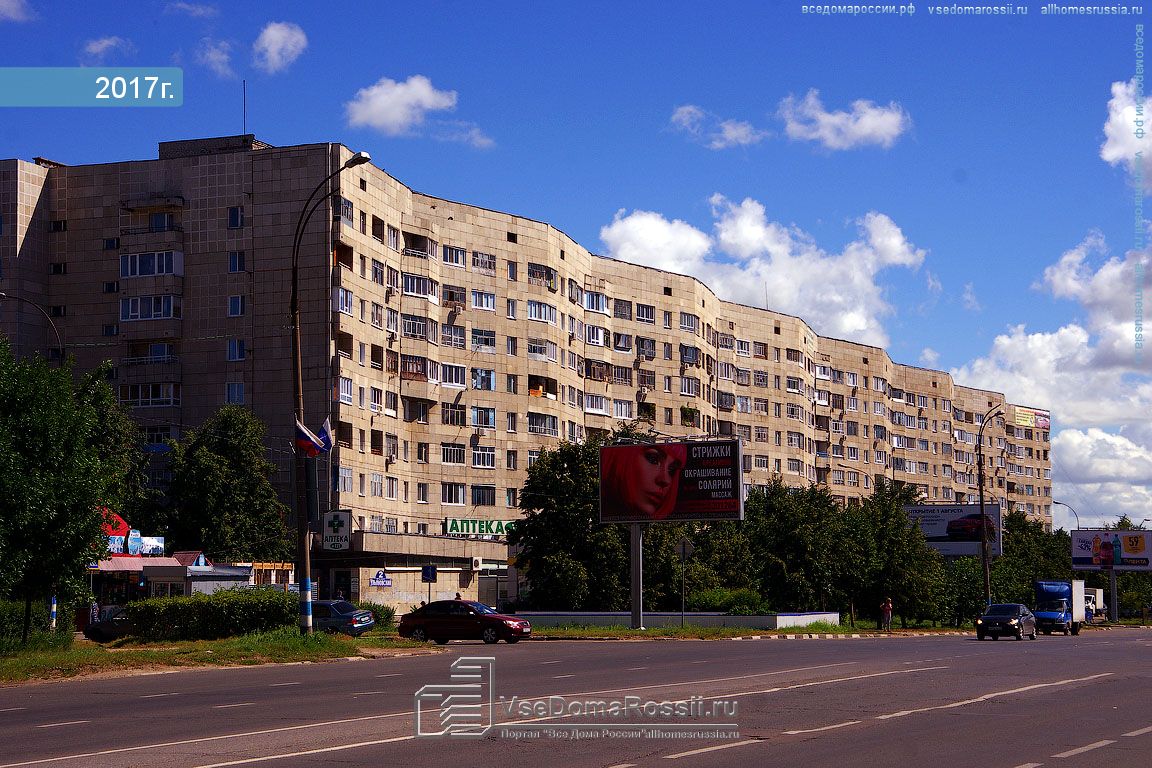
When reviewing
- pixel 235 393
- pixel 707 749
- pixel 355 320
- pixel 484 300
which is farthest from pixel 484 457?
pixel 707 749

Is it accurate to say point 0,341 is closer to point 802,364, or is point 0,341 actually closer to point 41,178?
point 41,178

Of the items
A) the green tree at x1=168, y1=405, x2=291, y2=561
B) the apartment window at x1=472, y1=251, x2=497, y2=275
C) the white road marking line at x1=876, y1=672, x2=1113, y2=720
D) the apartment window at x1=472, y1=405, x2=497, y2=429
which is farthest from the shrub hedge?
the apartment window at x1=472, y1=251, x2=497, y2=275

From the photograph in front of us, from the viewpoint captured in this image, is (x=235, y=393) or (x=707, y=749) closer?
(x=707, y=749)

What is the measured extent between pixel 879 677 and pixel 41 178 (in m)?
65.5

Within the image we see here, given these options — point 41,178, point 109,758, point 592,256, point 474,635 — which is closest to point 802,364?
point 592,256

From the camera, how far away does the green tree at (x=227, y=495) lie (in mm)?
63125

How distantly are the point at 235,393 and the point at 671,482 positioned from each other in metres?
30.2

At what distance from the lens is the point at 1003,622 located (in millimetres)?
48219

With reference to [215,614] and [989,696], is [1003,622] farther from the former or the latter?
[989,696]

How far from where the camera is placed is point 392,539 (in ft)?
223

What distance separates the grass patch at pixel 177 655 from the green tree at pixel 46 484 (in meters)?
1.89

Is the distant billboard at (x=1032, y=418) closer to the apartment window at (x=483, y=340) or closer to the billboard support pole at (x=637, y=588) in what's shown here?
the apartment window at (x=483, y=340)

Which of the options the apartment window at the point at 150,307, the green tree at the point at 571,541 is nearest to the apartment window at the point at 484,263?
the apartment window at the point at 150,307

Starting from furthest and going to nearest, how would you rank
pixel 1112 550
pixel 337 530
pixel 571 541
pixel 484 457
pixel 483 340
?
pixel 1112 550 < pixel 483 340 < pixel 484 457 < pixel 571 541 < pixel 337 530
